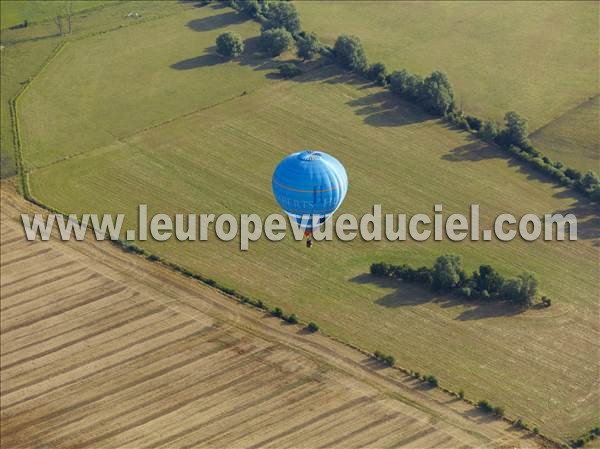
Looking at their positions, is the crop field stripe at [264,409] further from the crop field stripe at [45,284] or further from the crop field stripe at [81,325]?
the crop field stripe at [45,284]

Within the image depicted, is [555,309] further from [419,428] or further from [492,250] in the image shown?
[419,428]

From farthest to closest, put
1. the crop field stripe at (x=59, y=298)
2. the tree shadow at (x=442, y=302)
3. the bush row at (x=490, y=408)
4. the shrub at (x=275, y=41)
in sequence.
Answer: the shrub at (x=275, y=41) < the crop field stripe at (x=59, y=298) < the tree shadow at (x=442, y=302) < the bush row at (x=490, y=408)

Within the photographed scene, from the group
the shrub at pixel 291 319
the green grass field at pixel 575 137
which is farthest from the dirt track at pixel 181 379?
the green grass field at pixel 575 137

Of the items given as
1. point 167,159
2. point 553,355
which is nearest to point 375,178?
point 167,159

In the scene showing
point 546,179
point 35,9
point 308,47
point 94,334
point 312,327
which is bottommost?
point 94,334

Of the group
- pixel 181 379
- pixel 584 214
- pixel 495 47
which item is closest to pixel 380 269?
pixel 181 379

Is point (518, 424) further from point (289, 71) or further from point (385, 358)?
point (289, 71)

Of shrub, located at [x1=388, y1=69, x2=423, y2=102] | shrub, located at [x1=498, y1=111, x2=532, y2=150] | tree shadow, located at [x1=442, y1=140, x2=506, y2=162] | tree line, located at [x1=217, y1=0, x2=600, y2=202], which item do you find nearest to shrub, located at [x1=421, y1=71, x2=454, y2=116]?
tree line, located at [x1=217, y1=0, x2=600, y2=202]
